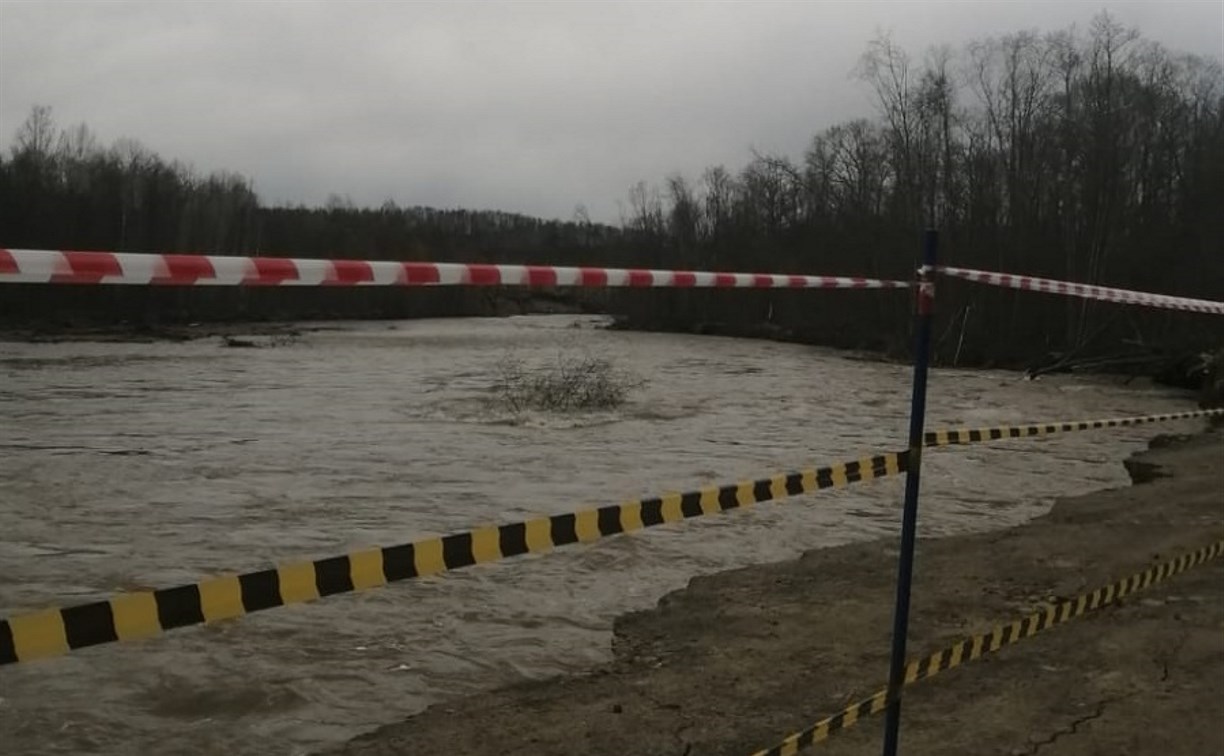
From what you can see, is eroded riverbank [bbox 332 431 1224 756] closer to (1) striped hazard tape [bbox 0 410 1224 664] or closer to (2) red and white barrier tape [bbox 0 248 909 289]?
(1) striped hazard tape [bbox 0 410 1224 664]

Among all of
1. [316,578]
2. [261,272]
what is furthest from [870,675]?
[261,272]

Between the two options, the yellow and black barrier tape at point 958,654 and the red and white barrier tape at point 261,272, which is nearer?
the red and white barrier tape at point 261,272

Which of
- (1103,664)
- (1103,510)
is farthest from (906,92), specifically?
(1103,664)

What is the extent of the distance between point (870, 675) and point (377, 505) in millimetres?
7646

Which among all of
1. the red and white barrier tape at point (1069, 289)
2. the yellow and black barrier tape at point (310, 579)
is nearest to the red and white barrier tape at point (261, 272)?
the yellow and black barrier tape at point (310, 579)

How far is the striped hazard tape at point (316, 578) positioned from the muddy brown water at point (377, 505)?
8.63 feet

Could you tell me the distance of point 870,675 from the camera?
5.27m

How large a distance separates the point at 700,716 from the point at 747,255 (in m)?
70.9

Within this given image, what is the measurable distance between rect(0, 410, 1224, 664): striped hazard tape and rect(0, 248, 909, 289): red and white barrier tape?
68 cm

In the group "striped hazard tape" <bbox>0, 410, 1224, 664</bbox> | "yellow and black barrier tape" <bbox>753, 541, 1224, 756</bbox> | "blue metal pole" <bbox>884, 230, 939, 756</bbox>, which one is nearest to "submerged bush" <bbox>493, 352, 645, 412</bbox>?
"yellow and black barrier tape" <bbox>753, 541, 1224, 756</bbox>

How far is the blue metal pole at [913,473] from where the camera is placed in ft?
12.0

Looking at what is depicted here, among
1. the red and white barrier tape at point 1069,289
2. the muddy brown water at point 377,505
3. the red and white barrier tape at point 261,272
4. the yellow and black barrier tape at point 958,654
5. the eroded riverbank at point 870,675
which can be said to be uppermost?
the red and white barrier tape at point 1069,289

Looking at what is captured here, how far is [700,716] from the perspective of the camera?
473 cm

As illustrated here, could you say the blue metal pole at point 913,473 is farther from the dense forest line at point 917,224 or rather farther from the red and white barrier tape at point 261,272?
the dense forest line at point 917,224
